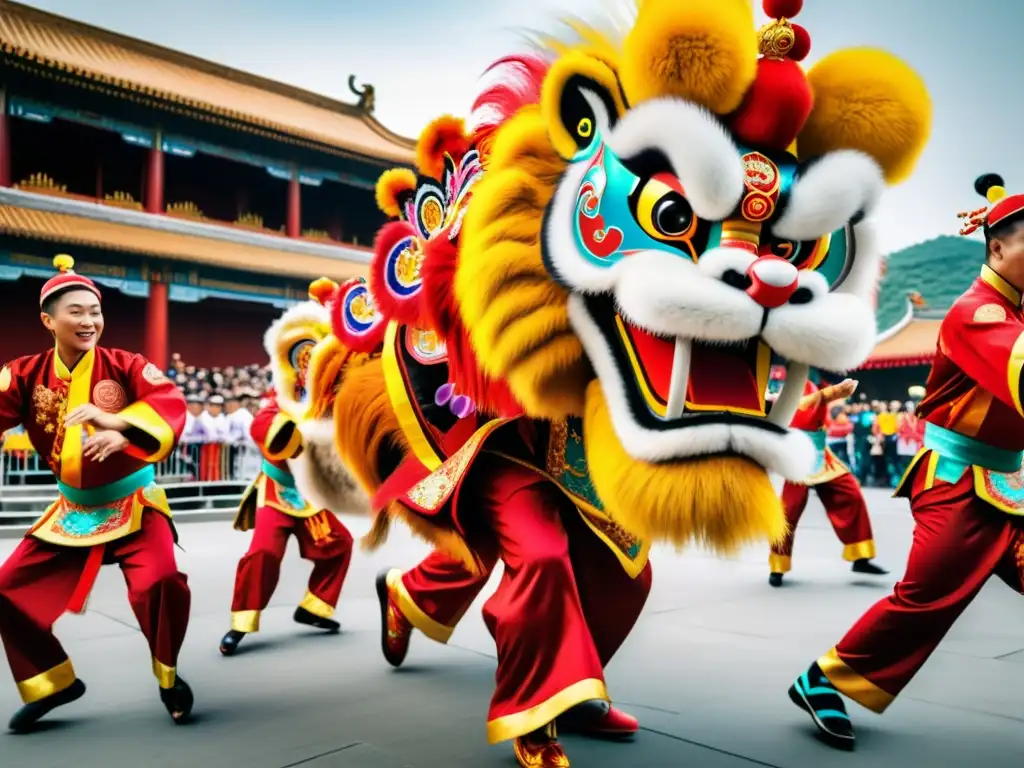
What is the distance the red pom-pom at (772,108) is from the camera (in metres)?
1.79

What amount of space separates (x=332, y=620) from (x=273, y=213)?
1432 centimetres

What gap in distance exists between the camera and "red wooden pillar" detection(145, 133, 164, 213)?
13883 millimetres

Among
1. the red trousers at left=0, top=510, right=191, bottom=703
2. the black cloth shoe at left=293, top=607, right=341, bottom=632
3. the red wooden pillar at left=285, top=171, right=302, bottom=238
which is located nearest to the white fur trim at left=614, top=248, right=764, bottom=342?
the red trousers at left=0, top=510, right=191, bottom=703

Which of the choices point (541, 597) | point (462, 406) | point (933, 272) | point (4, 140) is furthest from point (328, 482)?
point (933, 272)

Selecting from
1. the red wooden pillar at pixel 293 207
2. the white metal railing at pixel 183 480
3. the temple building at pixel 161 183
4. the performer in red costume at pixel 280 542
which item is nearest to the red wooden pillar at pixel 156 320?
the temple building at pixel 161 183

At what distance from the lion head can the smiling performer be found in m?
1.23

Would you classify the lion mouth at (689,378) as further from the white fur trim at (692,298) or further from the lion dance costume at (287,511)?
the lion dance costume at (287,511)

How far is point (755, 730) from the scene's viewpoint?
8.23 ft

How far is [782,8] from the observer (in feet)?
6.24

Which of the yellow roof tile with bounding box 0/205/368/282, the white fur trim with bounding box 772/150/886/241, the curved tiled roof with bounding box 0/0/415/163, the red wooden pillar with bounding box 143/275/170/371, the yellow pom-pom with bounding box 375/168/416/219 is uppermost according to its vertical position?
the curved tiled roof with bounding box 0/0/415/163

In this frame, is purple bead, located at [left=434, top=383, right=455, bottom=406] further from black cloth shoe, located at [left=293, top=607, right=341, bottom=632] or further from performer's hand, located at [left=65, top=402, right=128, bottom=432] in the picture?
black cloth shoe, located at [left=293, top=607, right=341, bottom=632]

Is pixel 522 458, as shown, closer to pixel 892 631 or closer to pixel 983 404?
pixel 892 631

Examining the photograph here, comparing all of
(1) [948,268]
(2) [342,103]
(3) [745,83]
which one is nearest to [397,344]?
(3) [745,83]

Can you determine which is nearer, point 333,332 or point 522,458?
point 522,458
